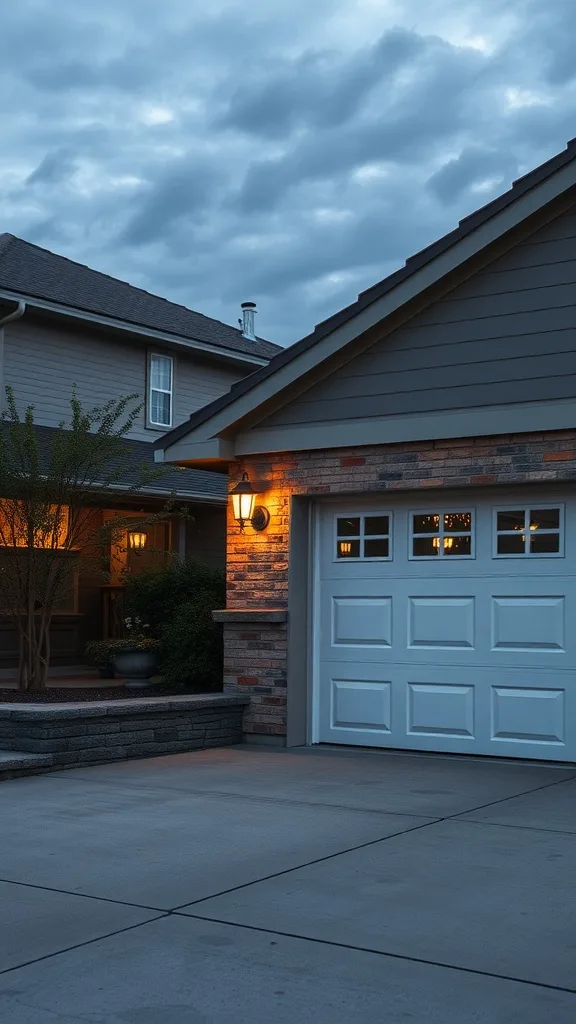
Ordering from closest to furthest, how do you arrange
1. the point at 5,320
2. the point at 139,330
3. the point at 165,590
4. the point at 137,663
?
1. the point at 137,663
2. the point at 165,590
3. the point at 5,320
4. the point at 139,330

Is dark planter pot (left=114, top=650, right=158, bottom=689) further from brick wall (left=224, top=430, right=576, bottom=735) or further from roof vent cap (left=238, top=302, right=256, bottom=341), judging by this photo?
roof vent cap (left=238, top=302, right=256, bottom=341)

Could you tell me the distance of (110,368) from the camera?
1870cm

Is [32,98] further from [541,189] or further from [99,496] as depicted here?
[541,189]

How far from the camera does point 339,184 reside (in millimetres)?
23750

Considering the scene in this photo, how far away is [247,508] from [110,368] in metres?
8.26

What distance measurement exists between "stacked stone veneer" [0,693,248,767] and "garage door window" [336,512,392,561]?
68.0 inches

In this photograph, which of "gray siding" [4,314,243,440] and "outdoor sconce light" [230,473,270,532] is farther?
"gray siding" [4,314,243,440]

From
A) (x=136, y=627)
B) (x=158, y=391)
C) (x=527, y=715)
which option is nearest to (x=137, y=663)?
(x=136, y=627)

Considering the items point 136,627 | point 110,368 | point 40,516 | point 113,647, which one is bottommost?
point 113,647

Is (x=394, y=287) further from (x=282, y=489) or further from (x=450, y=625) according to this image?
(x=450, y=625)

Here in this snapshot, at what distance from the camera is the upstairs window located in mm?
19516

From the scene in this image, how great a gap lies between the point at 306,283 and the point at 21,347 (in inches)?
762

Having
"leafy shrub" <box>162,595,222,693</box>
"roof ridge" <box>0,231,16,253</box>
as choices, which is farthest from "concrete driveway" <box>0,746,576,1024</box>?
"roof ridge" <box>0,231,16,253</box>

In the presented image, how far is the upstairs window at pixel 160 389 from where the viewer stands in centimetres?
1952
